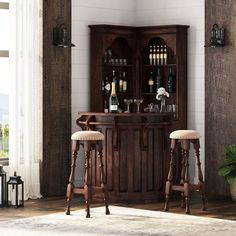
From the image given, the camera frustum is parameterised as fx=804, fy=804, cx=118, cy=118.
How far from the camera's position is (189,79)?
1066cm

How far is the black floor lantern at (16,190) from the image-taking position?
936 centimetres

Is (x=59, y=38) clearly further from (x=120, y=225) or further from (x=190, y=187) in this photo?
(x=120, y=225)

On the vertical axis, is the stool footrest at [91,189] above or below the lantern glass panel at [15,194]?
above

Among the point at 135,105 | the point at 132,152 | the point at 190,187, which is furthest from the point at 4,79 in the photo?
the point at 190,187

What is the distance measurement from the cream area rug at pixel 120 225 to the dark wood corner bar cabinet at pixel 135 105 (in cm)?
89

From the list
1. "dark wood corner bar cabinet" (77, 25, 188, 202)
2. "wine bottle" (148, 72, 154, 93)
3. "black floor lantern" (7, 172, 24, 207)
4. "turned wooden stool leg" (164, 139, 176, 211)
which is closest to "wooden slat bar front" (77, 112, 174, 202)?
"dark wood corner bar cabinet" (77, 25, 188, 202)

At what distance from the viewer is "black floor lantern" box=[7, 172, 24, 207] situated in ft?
30.7

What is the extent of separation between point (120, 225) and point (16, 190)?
5.86 feet

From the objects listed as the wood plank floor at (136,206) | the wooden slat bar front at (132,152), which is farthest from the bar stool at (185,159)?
the wooden slat bar front at (132,152)

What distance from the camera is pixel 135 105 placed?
1100 cm

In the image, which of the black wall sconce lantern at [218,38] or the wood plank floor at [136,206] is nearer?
the wood plank floor at [136,206]

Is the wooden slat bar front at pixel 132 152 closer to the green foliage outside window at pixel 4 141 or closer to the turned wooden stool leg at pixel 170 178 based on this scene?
the turned wooden stool leg at pixel 170 178

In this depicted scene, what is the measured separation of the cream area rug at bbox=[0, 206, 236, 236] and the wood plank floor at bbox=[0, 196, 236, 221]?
0.26 m

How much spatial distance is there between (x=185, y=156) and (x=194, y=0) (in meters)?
2.55
